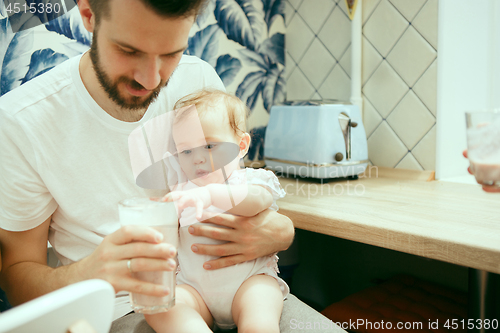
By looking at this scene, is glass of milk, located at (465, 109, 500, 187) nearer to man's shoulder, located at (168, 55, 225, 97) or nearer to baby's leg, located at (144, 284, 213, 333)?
baby's leg, located at (144, 284, 213, 333)

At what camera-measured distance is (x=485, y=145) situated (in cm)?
75

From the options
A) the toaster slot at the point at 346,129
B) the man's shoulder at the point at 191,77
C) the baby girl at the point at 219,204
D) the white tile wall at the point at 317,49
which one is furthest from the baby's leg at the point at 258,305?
the white tile wall at the point at 317,49

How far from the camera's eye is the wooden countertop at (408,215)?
Result: 0.93 meters

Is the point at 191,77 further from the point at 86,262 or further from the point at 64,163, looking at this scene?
the point at 86,262

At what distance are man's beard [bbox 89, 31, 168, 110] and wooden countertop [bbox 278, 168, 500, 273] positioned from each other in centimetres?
60

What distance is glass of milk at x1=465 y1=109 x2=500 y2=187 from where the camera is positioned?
2.42ft

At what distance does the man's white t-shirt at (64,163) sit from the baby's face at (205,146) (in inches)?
5.7

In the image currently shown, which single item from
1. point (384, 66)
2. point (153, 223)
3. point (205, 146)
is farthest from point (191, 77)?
point (384, 66)

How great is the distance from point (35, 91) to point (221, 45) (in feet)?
3.38

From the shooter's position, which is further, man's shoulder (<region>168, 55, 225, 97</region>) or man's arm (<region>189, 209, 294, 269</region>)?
man's shoulder (<region>168, 55, 225, 97</region>)

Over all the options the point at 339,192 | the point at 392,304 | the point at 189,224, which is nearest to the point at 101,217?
the point at 189,224
